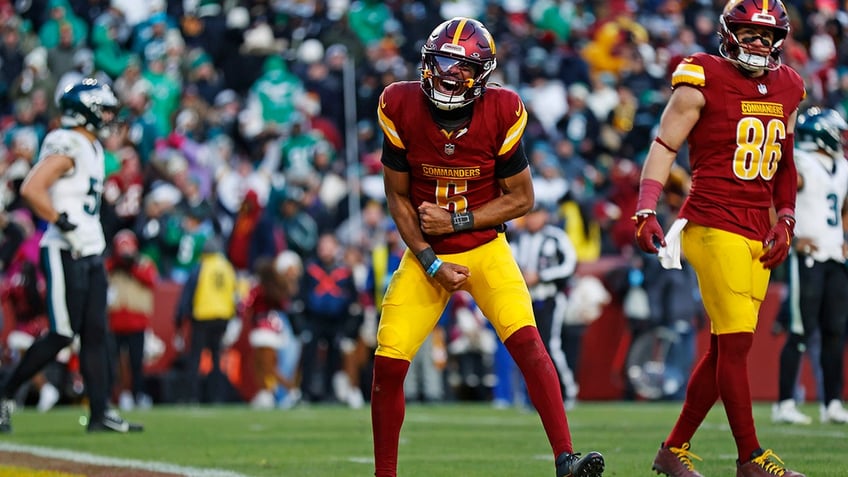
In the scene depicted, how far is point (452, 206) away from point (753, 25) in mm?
1515

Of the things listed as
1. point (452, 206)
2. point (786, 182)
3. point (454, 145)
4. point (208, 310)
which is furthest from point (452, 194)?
point (208, 310)

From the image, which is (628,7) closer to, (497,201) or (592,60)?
(592,60)

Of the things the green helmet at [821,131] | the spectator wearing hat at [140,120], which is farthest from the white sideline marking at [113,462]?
the spectator wearing hat at [140,120]

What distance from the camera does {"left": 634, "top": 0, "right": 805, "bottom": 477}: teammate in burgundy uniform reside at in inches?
259

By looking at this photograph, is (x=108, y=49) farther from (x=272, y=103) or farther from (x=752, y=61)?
(x=752, y=61)

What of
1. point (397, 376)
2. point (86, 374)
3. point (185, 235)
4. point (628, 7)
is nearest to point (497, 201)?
point (397, 376)

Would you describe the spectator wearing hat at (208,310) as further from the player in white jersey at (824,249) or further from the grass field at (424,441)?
the player in white jersey at (824,249)

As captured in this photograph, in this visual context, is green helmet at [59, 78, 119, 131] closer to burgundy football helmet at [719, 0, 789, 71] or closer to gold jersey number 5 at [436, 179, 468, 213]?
gold jersey number 5 at [436, 179, 468, 213]

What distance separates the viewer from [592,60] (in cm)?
2188

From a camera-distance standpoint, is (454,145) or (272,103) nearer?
(454,145)

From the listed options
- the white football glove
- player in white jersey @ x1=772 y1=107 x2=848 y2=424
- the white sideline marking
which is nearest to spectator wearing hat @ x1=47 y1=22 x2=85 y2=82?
the white football glove

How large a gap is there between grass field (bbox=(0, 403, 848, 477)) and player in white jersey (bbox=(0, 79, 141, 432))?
0.51 m

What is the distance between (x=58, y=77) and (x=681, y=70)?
42.3ft

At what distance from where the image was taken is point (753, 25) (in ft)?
21.9
